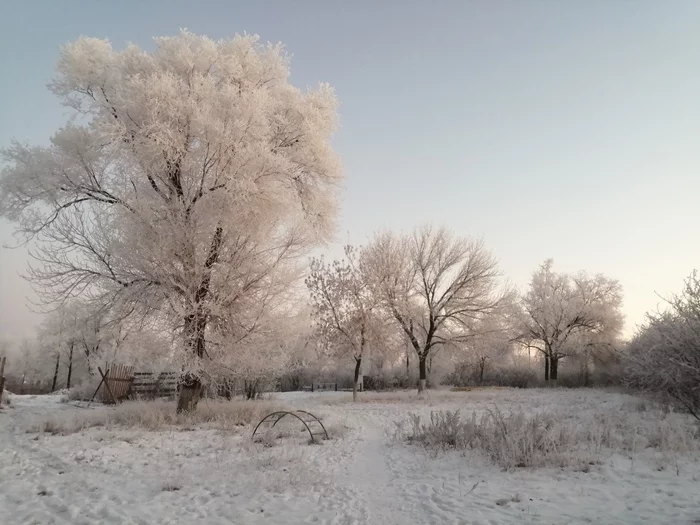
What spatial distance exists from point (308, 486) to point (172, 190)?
32.3 ft

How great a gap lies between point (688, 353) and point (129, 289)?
15.4 metres

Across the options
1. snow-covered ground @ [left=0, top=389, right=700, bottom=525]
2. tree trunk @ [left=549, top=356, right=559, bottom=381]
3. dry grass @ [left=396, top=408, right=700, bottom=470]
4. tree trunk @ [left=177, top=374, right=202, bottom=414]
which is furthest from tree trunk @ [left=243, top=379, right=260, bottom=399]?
tree trunk @ [left=549, top=356, right=559, bottom=381]

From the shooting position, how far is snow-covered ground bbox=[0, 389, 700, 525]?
523 centimetres

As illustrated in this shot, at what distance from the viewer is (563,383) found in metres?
44.1

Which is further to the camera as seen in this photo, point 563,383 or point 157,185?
point 563,383

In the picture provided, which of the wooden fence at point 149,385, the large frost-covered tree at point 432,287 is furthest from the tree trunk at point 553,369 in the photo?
the wooden fence at point 149,385

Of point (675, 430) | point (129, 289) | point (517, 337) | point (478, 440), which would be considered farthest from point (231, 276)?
point (517, 337)

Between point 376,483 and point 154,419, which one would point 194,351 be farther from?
point 376,483

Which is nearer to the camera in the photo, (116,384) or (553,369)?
(116,384)

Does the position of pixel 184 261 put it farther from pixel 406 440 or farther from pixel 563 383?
pixel 563 383

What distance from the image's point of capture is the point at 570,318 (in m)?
43.4

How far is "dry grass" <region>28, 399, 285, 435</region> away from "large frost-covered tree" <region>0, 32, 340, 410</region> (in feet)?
2.71

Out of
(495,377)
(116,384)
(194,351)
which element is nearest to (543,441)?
(194,351)

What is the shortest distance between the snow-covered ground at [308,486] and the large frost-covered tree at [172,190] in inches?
153
